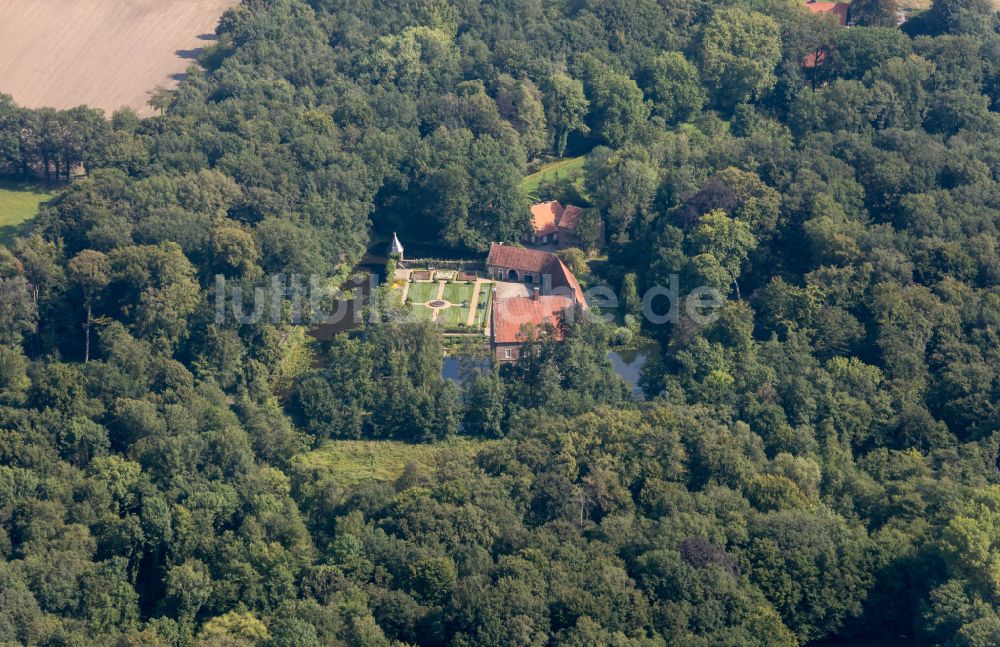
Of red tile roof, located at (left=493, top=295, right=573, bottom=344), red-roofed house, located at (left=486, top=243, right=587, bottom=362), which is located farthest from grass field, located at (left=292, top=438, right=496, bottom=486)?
red tile roof, located at (left=493, top=295, right=573, bottom=344)

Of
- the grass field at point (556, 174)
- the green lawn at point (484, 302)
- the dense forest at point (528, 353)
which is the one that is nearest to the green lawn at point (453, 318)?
the green lawn at point (484, 302)

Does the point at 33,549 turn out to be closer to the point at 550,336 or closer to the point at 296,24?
the point at 550,336

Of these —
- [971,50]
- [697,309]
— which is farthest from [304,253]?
[971,50]

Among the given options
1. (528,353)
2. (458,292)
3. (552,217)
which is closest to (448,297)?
(458,292)

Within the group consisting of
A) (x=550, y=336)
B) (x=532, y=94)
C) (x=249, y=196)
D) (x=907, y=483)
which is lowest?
(x=907, y=483)

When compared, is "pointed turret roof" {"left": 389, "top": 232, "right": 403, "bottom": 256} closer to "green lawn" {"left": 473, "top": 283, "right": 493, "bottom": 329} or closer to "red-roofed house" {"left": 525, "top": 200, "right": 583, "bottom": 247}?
"green lawn" {"left": 473, "top": 283, "right": 493, "bottom": 329}

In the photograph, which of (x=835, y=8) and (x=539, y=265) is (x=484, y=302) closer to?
(x=539, y=265)
